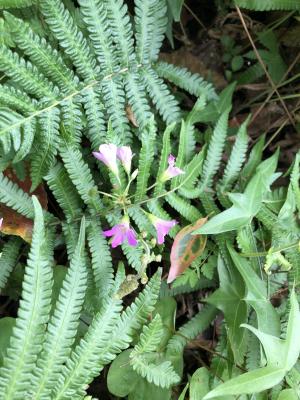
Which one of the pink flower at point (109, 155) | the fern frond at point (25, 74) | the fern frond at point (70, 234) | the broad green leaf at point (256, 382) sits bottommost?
the broad green leaf at point (256, 382)

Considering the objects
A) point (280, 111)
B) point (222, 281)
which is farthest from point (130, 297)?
point (280, 111)

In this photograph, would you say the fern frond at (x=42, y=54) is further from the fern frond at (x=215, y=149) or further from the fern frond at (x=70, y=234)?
the fern frond at (x=215, y=149)

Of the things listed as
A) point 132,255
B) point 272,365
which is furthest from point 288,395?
point 132,255

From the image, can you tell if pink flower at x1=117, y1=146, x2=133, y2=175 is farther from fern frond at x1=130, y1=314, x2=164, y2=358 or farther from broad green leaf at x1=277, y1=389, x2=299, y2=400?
broad green leaf at x1=277, y1=389, x2=299, y2=400

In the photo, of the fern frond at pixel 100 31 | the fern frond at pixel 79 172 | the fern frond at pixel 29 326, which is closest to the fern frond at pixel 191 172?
the fern frond at pixel 79 172

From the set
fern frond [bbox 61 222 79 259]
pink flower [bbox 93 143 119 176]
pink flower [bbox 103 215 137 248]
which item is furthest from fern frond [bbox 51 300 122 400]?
→ pink flower [bbox 93 143 119 176]
